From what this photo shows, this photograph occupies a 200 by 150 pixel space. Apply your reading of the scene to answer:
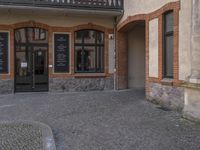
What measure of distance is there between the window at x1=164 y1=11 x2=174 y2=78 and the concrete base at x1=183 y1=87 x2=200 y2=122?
7.22 feet

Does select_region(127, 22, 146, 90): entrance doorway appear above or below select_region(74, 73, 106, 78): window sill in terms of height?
above

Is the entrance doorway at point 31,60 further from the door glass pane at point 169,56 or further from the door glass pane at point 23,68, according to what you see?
the door glass pane at point 169,56

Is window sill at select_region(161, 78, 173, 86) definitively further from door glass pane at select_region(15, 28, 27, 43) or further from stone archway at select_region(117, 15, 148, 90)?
door glass pane at select_region(15, 28, 27, 43)

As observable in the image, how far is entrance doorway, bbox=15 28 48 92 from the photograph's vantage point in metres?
15.7

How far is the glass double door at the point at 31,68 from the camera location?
51.7ft

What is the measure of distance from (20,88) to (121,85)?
205 inches

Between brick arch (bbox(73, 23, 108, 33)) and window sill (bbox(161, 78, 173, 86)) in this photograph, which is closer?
window sill (bbox(161, 78, 173, 86))

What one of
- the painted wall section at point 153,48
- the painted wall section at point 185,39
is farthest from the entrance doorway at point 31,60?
the painted wall section at point 185,39

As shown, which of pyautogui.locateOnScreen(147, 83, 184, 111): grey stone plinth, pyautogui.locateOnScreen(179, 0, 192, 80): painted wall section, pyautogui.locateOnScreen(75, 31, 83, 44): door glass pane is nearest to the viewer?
pyautogui.locateOnScreen(179, 0, 192, 80): painted wall section

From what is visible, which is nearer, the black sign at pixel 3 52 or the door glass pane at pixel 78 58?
the black sign at pixel 3 52

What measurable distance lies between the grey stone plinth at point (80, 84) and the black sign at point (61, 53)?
567 mm

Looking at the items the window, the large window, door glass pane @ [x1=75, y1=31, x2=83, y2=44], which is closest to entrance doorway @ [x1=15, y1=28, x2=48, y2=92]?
door glass pane @ [x1=75, y1=31, x2=83, y2=44]

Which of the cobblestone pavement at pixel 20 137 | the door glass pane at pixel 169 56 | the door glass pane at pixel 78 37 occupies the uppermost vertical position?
the door glass pane at pixel 78 37

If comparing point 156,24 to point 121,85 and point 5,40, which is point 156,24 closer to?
point 121,85
